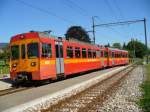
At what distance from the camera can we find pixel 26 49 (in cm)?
1767

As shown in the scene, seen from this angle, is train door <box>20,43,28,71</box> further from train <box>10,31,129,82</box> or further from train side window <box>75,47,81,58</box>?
train side window <box>75,47,81,58</box>

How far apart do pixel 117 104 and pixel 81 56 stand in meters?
15.0

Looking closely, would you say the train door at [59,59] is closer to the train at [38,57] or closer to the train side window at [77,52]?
the train at [38,57]

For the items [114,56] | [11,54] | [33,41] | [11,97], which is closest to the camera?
[11,97]

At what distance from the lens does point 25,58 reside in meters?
17.6

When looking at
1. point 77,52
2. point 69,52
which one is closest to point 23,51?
point 69,52

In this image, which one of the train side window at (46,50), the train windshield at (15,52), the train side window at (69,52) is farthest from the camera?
the train side window at (69,52)

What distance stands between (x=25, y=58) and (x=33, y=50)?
71 cm

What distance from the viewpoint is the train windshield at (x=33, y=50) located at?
56.4 feet

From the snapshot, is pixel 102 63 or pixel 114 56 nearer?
pixel 102 63

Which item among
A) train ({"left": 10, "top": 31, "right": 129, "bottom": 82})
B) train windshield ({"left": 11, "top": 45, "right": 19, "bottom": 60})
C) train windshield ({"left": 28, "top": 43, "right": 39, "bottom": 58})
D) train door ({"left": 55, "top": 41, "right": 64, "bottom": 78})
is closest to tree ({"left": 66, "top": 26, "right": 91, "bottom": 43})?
train ({"left": 10, "top": 31, "right": 129, "bottom": 82})

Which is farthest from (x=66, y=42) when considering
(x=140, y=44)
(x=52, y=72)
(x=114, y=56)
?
(x=140, y=44)

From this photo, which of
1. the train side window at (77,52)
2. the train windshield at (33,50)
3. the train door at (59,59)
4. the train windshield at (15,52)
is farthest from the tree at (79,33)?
the train windshield at (33,50)

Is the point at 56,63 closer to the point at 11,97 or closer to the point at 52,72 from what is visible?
the point at 52,72
